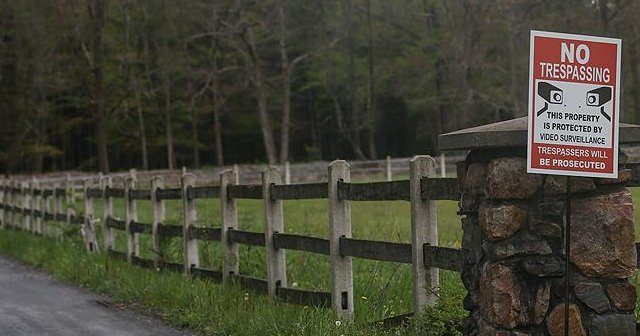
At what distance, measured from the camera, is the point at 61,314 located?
9.51 metres

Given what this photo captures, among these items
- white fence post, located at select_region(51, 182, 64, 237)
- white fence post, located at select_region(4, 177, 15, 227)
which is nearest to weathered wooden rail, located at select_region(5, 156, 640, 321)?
white fence post, located at select_region(51, 182, 64, 237)

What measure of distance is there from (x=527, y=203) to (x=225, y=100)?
51526mm

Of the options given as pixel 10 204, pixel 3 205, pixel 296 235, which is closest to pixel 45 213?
pixel 10 204

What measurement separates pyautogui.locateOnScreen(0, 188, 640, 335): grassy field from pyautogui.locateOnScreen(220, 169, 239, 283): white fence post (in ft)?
1.04

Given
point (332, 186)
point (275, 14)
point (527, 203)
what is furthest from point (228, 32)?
point (527, 203)

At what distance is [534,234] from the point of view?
493cm

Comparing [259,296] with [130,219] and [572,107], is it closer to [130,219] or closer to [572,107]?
[130,219]

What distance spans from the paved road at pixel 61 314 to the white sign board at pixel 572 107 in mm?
4601

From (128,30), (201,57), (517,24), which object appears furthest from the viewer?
(201,57)

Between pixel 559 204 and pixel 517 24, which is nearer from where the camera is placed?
pixel 559 204

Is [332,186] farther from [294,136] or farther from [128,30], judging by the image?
[294,136]

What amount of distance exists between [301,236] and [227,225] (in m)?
1.70

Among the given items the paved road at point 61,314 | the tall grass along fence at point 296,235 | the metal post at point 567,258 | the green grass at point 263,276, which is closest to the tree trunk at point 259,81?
the green grass at point 263,276

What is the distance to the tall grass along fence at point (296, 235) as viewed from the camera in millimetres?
6438
